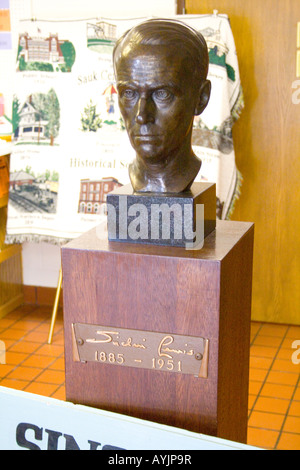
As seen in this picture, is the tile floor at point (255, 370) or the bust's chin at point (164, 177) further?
the tile floor at point (255, 370)

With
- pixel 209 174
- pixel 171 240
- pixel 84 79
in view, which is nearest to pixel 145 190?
pixel 171 240

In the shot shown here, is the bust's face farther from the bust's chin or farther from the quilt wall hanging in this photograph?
the quilt wall hanging

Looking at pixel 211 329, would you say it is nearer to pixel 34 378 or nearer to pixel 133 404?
pixel 133 404

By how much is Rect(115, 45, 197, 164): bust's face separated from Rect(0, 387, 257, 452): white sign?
61 centimetres

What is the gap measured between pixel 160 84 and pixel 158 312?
507 millimetres

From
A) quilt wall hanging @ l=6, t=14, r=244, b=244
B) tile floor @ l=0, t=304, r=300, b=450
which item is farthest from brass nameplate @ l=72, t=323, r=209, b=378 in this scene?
quilt wall hanging @ l=6, t=14, r=244, b=244

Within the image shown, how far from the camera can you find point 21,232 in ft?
11.1

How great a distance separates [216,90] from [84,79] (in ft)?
2.13

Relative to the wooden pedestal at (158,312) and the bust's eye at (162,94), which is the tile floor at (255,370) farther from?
the bust's eye at (162,94)

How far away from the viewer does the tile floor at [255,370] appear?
2617 mm

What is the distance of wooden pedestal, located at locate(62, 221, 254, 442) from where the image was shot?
140cm

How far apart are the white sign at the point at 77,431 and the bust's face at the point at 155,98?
0.61m
